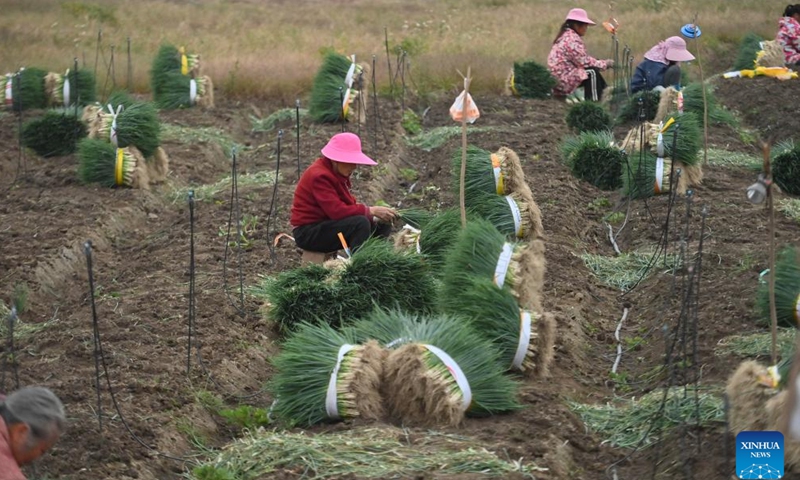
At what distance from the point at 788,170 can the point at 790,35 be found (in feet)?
24.9

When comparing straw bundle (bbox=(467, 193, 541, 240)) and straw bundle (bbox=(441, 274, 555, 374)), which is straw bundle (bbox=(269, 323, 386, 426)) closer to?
straw bundle (bbox=(441, 274, 555, 374))

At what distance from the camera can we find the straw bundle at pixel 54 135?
41.0 feet

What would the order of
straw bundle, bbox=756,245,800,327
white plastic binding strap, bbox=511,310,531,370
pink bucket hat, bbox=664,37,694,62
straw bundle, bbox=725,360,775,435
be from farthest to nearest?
pink bucket hat, bbox=664,37,694,62 → straw bundle, bbox=756,245,800,327 → white plastic binding strap, bbox=511,310,531,370 → straw bundle, bbox=725,360,775,435

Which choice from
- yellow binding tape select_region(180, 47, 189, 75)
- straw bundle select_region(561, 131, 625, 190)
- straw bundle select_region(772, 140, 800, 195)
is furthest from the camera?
yellow binding tape select_region(180, 47, 189, 75)

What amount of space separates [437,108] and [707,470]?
11291 millimetres

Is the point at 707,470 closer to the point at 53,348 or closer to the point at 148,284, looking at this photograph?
the point at 53,348

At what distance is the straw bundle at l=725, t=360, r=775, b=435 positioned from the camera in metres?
4.81

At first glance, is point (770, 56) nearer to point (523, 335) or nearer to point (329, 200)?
point (329, 200)

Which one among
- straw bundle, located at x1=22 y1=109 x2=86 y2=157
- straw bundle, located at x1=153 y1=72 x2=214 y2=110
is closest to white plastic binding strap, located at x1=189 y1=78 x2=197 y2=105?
straw bundle, located at x1=153 y1=72 x2=214 y2=110

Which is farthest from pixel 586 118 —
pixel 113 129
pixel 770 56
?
pixel 770 56

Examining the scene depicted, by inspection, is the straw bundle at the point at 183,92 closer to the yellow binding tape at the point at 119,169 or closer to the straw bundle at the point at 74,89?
the straw bundle at the point at 74,89

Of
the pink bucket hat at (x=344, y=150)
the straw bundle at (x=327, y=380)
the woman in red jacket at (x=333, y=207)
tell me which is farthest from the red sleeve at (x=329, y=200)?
the straw bundle at (x=327, y=380)

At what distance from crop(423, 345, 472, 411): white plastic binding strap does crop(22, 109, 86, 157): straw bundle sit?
8016mm

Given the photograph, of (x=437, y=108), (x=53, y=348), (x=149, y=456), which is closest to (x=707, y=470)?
(x=149, y=456)
